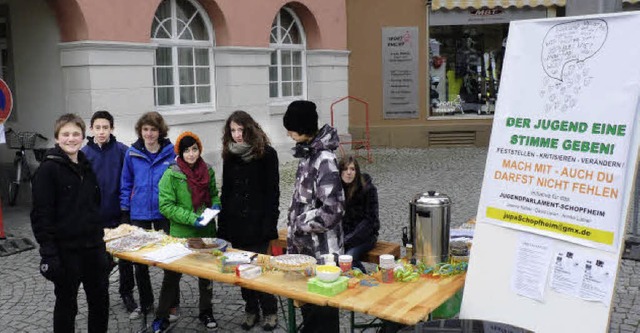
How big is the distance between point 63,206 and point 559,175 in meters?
2.86

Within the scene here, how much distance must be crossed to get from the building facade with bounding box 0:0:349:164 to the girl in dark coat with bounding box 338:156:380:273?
5.30 m

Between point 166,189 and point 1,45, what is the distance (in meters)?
6.76

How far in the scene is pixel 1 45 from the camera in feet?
32.9

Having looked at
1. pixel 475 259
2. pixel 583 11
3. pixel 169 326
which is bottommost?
pixel 169 326

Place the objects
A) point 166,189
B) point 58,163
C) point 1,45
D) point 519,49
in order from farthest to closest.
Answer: point 1,45 < point 166,189 < point 58,163 < point 519,49

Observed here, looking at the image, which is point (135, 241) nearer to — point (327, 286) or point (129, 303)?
point (129, 303)

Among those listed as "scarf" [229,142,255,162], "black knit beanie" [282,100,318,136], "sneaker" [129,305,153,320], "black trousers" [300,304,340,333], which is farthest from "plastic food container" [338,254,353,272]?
"sneaker" [129,305,153,320]

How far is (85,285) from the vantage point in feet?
14.0

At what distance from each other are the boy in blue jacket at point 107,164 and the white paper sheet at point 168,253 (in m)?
0.89

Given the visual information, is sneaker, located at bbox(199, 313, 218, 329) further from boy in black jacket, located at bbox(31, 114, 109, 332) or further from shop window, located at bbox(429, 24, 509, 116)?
shop window, located at bbox(429, 24, 509, 116)

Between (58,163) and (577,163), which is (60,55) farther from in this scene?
(577,163)

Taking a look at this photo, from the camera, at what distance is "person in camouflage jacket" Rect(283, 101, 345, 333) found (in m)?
3.89

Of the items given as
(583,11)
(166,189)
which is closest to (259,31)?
(166,189)

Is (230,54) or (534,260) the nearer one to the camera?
(534,260)
